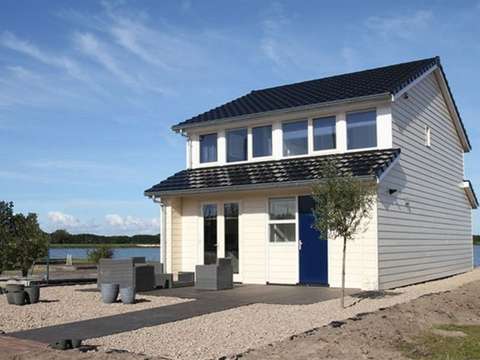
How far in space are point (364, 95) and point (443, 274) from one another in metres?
7.71

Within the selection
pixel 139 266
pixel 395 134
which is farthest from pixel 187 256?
pixel 395 134

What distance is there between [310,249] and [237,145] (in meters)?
4.55

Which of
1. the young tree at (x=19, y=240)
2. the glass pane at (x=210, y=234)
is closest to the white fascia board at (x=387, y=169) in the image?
the glass pane at (x=210, y=234)

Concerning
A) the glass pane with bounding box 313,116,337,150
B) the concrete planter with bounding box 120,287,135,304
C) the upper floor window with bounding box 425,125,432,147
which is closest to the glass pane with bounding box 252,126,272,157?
the glass pane with bounding box 313,116,337,150

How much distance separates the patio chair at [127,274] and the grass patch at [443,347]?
813cm

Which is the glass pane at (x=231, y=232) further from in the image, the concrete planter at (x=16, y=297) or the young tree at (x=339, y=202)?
the concrete planter at (x=16, y=297)

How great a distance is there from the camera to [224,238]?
717 inches

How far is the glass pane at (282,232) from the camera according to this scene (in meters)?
16.9

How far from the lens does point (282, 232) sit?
1708 cm

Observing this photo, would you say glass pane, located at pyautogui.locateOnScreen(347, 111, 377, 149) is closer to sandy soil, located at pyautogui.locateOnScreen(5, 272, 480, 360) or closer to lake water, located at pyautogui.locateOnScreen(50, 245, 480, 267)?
sandy soil, located at pyautogui.locateOnScreen(5, 272, 480, 360)

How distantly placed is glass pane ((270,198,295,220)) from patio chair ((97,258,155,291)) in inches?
147

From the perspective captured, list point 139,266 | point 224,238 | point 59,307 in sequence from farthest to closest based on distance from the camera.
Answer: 1. point 224,238
2. point 139,266
3. point 59,307

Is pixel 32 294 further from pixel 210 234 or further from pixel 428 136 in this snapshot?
pixel 428 136

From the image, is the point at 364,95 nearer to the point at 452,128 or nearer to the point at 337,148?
the point at 337,148
